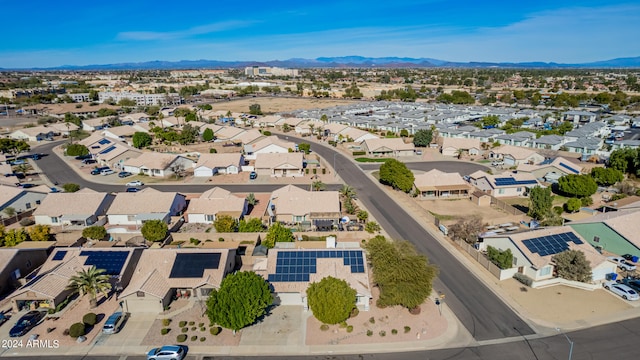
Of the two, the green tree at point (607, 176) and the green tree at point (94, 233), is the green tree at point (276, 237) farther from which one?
the green tree at point (607, 176)

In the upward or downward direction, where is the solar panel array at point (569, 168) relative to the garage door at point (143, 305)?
upward

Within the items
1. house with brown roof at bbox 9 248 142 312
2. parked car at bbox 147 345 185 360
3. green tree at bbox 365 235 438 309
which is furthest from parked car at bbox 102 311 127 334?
green tree at bbox 365 235 438 309

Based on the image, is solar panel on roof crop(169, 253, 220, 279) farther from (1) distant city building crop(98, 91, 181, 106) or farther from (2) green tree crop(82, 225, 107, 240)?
(1) distant city building crop(98, 91, 181, 106)

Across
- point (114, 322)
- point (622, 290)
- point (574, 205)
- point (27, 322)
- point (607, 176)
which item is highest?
point (607, 176)

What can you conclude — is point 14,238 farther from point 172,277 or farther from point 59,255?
point 172,277

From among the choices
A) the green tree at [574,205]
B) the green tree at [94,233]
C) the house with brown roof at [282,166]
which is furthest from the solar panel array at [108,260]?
the green tree at [574,205]

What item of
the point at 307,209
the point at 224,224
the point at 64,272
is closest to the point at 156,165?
the point at 224,224
